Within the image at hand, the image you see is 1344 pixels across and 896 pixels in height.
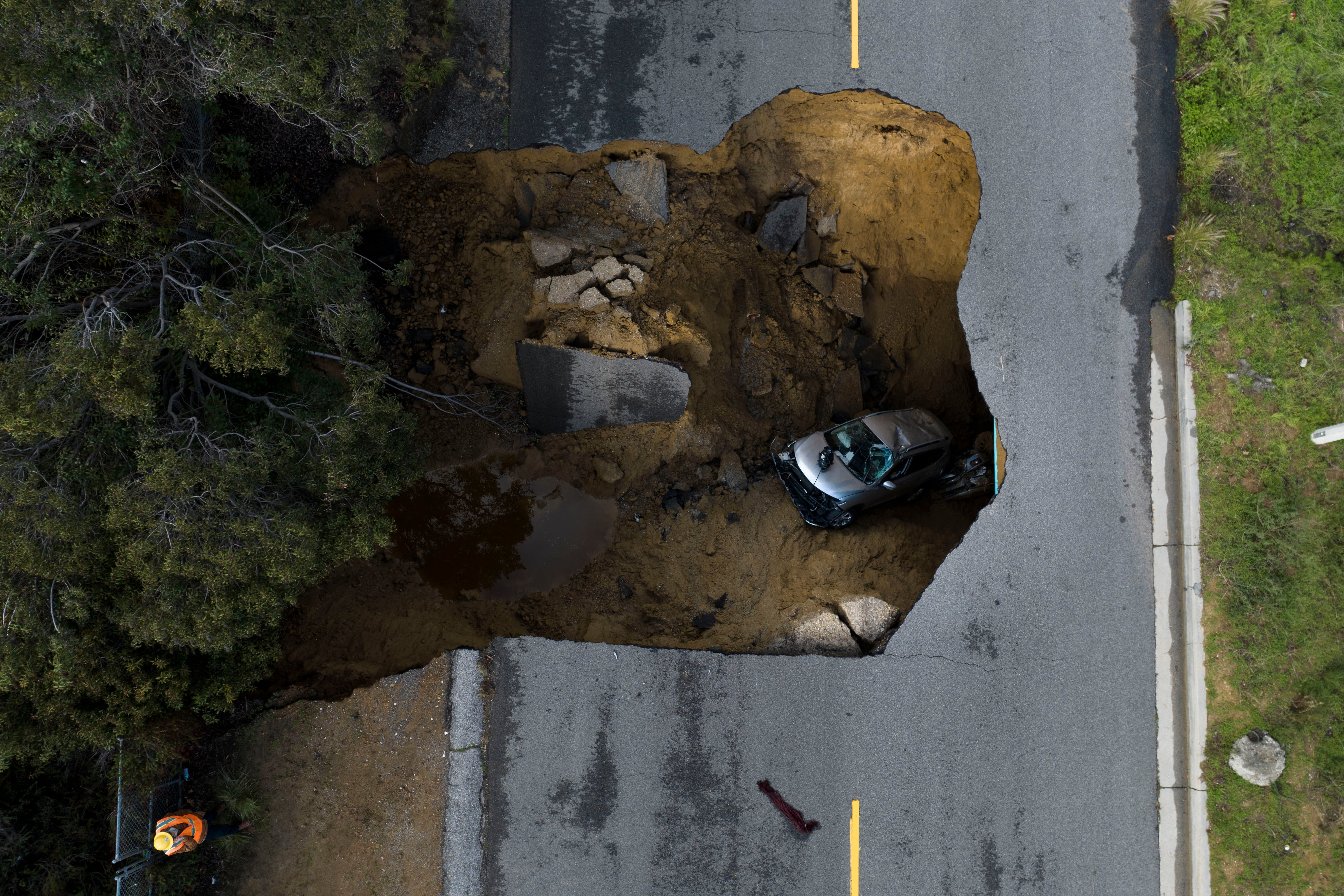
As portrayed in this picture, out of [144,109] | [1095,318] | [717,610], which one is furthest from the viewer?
[717,610]

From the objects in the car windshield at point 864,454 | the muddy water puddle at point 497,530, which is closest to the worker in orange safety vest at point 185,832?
the muddy water puddle at point 497,530

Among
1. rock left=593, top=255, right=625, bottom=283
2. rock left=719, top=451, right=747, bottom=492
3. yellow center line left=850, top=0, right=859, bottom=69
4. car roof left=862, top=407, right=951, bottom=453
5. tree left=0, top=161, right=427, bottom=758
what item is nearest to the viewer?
tree left=0, top=161, right=427, bottom=758

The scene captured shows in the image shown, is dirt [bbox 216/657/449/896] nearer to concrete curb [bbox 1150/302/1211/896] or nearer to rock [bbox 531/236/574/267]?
rock [bbox 531/236/574/267]

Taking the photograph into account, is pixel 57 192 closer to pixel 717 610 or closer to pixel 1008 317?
pixel 717 610

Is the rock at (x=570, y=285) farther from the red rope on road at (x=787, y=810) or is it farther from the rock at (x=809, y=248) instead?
the red rope on road at (x=787, y=810)

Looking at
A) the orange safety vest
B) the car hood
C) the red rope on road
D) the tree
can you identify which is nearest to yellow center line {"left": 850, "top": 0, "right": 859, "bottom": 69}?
the car hood

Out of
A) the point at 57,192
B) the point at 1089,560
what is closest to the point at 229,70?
the point at 57,192
